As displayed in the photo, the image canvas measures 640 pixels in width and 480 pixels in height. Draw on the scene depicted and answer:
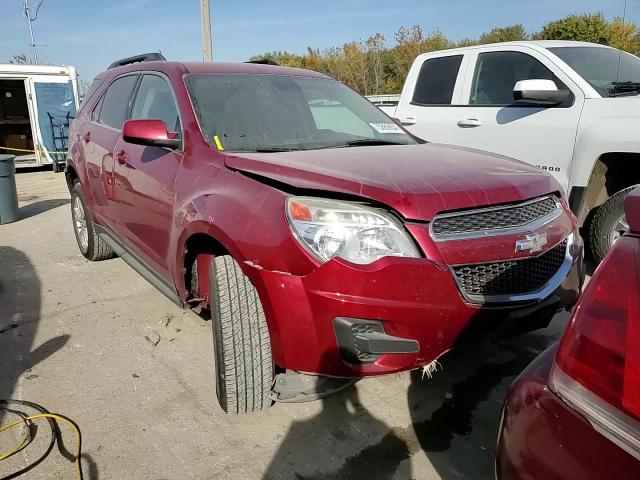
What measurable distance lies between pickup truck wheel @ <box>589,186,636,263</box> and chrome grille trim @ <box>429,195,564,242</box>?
2213 mm

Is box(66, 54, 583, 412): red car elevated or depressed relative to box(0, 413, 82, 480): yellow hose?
elevated

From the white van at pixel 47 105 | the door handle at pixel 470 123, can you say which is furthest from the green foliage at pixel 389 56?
the door handle at pixel 470 123

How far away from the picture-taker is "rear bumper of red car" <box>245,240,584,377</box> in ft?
6.42

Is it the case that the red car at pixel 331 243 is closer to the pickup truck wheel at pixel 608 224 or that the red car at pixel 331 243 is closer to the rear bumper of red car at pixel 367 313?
the rear bumper of red car at pixel 367 313

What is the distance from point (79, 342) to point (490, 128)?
13.2ft

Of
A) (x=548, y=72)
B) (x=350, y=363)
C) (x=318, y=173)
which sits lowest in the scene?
(x=350, y=363)

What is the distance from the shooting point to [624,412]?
3.27 feet

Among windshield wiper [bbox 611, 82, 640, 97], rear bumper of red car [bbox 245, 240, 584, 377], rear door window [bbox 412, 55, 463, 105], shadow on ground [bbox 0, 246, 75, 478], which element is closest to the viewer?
rear bumper of red car [bbox 245, 240, 584, 377]

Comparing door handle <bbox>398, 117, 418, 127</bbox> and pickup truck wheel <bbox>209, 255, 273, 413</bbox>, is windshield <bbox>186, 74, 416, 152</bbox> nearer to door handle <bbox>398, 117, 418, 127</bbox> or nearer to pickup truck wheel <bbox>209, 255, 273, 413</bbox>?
pickup truck wheel <bbox>209, 255, 273, 413</bbox>

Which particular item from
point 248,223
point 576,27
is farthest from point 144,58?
point 576,27

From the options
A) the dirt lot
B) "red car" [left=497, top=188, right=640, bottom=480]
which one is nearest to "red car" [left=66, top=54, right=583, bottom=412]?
the dirt lot

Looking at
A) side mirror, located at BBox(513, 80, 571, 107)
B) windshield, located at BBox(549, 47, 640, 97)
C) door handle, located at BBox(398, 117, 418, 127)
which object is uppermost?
windshield, located at BBox(549, 47, 640, 97)

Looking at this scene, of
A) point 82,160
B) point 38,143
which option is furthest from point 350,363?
point 38,143

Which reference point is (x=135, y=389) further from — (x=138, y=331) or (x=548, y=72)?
(x=548, y=72)
